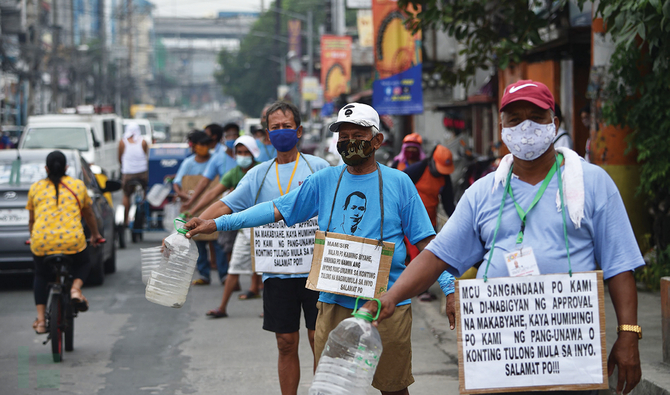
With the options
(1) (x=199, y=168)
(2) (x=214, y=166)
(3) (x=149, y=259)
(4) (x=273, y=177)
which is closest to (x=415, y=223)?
(3) (x=149, y=259)

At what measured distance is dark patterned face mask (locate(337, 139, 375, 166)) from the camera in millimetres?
4156

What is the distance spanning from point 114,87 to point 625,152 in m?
80.0

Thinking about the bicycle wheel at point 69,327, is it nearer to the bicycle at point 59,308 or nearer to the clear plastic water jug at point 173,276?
the bicycle at point 59,308

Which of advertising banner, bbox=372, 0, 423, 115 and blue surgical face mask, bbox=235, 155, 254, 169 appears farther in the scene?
advertising banner, bbox=372, 0, 423, 115

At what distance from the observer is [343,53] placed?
3444 cm

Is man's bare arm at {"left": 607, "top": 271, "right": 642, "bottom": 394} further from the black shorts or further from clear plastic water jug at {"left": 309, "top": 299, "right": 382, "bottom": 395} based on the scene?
the black shorts

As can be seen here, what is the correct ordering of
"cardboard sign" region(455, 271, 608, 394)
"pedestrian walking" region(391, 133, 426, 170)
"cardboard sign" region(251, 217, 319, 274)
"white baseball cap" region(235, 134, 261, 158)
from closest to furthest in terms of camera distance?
"cardboard sign" region(455, 271, 608, 394), "cardboard sign" region(251, 217, 319, 274), "white baseball cap" region(235, 134, 261, 158), "pedestrian walking" region(391, 133, 426, 170)

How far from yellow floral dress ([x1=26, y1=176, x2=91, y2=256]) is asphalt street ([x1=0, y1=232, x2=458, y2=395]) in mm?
939

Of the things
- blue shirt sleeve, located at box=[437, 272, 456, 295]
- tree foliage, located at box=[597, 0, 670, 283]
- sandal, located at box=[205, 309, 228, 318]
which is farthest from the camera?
sandal, located at box=[205, 309, 228, 318]

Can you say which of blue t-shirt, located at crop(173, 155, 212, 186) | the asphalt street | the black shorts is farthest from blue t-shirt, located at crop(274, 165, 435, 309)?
blue t-shirt, located at crop(173, 155, 212, 186)

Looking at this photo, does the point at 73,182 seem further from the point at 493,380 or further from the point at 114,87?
the point at 114,87

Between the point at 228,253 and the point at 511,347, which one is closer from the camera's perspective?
the point at 511,347

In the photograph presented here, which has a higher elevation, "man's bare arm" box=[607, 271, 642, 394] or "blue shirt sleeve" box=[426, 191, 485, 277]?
"blue shirt sleeve" box=[426, 191, 485, 277]

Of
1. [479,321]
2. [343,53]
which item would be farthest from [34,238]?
[343,53]
